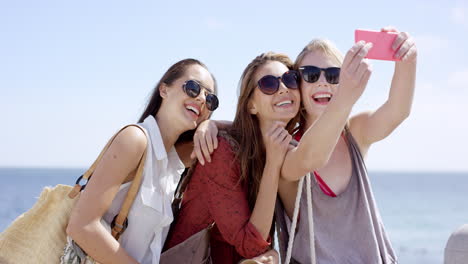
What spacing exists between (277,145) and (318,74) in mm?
632

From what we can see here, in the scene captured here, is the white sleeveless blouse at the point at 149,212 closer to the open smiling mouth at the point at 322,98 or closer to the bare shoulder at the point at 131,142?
the bare shoulder at the point at 131,142

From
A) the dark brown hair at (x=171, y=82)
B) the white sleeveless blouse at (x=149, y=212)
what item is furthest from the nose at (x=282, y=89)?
the white sleeveless blouse at (x=149, y=212)

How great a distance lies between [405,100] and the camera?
3.66 meters

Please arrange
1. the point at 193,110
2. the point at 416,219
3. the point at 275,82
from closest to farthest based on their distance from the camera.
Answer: the point at 275,82 → the point at 193,110 → the point at 416,219

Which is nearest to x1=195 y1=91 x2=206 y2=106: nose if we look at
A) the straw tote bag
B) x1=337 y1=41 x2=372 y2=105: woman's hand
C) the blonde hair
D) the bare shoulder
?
the bare shoulder

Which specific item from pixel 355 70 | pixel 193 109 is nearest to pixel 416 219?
pixel 193 109

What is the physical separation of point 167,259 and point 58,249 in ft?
2.55

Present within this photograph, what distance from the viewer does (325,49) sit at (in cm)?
379

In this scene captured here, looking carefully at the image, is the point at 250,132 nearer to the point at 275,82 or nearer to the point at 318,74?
the point at 275,82

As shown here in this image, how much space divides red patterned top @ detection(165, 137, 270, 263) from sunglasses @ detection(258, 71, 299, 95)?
51 cm

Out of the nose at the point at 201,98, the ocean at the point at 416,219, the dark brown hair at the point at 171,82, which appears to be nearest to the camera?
the nose at the point at 201,98

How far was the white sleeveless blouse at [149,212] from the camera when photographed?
3.61m

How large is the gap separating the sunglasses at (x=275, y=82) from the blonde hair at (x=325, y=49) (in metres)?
0.22

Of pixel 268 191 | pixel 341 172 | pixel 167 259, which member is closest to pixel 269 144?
pixel 268 191
